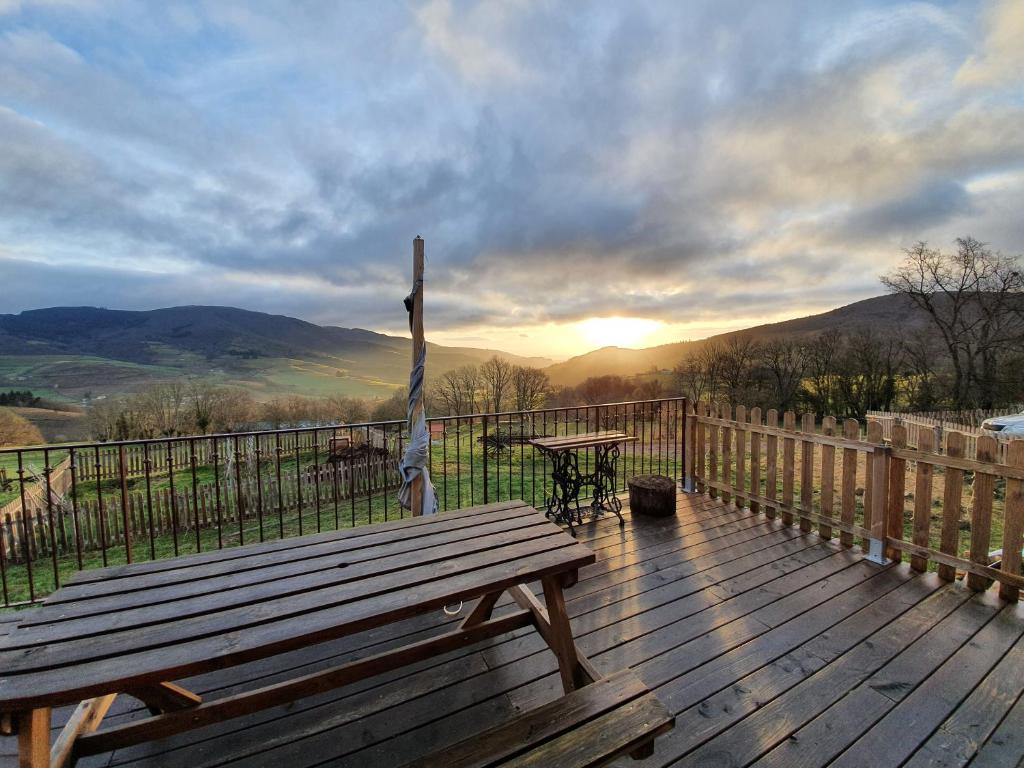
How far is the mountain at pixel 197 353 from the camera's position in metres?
18.7

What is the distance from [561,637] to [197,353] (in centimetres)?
4273

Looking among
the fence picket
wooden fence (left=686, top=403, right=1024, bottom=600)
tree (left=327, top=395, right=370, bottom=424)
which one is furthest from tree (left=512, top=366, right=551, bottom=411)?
the fence picket

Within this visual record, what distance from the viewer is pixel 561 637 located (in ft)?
5.35

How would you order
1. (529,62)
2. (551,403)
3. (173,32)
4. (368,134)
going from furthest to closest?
(551,403) < (368,134) < (529,62) < (173,32)

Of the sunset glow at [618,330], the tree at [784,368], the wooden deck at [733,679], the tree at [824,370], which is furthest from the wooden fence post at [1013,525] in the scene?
the tree at [824,370]

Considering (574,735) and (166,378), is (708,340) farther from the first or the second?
(166,378)

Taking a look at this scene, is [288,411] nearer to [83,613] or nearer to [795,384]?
[83,613]

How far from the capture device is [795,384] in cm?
1526

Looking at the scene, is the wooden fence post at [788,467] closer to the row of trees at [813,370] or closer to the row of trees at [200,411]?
the row of trees at [813,370]

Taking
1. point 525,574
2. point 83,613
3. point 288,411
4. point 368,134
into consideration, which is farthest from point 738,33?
point 288,411

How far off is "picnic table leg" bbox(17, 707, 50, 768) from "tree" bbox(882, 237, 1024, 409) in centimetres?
2222

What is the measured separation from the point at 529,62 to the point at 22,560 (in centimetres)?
1193

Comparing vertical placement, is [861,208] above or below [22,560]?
above

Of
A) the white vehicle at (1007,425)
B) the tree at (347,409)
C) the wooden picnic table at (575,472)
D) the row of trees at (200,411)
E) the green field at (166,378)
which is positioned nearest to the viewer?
the wooden picnic table at (575,472)
